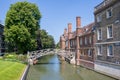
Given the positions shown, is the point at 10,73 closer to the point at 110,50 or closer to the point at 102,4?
the point at 110,50

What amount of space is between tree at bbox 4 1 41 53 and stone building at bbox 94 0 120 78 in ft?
67.5

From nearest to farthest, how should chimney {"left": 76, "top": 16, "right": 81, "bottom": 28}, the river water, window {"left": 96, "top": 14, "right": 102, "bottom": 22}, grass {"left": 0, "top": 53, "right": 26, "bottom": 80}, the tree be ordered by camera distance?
1. grass {"left": 0, "top": 53, "right": 26, "bottom": 80}
2. the river water
3. window {"left": 96, "top": 14, "right": 102, "bottom": 22}
4. chimney {"left": 76, "top": 16, "right": 81, "bottom": 28}
5. the tree

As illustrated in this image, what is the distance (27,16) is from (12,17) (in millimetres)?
3379

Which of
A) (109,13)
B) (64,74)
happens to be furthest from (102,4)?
(64,74)

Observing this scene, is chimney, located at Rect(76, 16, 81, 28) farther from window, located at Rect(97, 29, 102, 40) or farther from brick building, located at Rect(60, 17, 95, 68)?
window, located at Rect(97, 29, 102, 40)

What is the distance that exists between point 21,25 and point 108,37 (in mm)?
25688

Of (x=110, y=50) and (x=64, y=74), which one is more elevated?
(x=110, y=50)

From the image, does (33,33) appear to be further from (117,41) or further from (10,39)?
(117,41)

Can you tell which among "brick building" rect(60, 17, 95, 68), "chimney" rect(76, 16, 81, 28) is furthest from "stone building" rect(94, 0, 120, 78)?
"chimney" rect(76, 16, 81, 28)

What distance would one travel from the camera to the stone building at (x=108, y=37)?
27281 millimetres

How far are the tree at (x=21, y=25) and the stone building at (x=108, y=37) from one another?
20561 millimetres

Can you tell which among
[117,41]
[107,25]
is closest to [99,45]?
[107,25]

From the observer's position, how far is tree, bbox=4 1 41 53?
165 ft

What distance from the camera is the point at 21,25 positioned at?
167 ft
